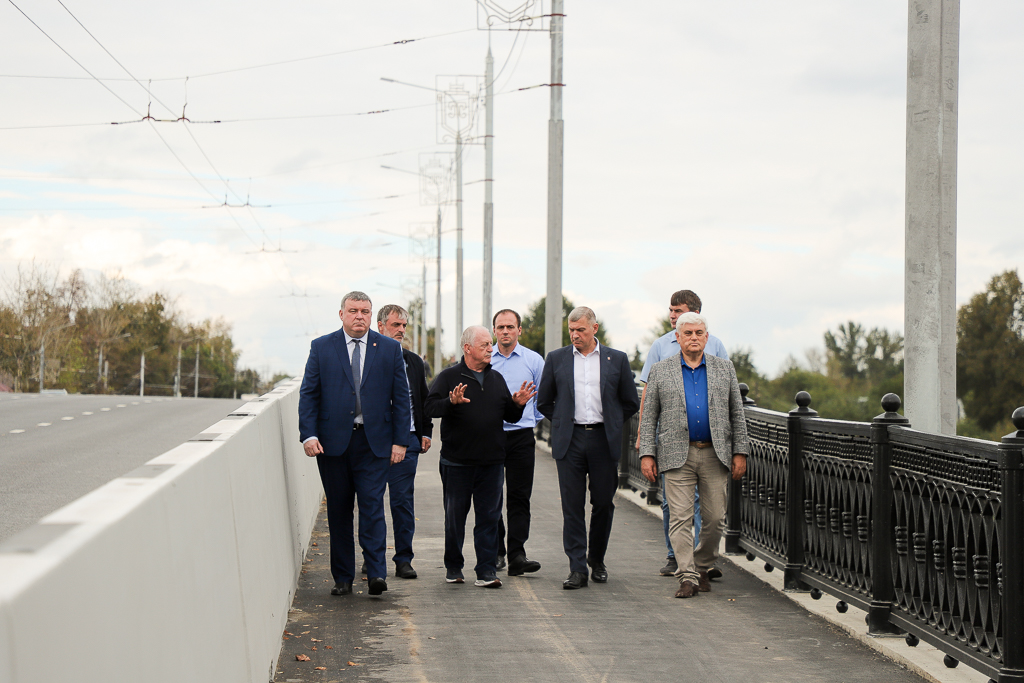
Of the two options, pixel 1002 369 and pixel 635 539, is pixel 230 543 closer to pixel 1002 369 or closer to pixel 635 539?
pixel 635 539

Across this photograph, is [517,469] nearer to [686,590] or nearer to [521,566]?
[521,566]

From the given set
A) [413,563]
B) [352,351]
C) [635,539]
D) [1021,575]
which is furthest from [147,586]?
[635,539]

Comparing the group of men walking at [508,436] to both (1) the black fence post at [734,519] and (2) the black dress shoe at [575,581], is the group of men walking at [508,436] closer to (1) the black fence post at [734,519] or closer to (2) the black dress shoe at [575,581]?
(2) the black dress shoe at [575,581]

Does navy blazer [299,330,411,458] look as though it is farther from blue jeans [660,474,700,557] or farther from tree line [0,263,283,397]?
tree line [0,263,283,397]

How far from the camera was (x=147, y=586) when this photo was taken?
2951mm

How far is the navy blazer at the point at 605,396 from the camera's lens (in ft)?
28.9

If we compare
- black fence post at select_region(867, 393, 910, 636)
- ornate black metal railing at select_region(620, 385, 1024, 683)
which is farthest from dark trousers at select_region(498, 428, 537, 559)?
black fence post at select_region(867, 393, 910, 636)

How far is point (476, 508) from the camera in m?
8.95

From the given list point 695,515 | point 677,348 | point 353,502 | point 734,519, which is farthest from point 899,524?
point 353,502

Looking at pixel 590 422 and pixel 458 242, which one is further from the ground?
pixel 458 242

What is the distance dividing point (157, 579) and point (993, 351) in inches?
3844

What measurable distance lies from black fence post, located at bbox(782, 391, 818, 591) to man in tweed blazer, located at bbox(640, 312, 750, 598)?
0.41 m

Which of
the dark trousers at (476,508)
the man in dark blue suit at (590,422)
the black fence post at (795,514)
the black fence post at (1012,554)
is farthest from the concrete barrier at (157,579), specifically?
the black fence post at (795,514)

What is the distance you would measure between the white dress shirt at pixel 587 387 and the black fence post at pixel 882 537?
2.45m
